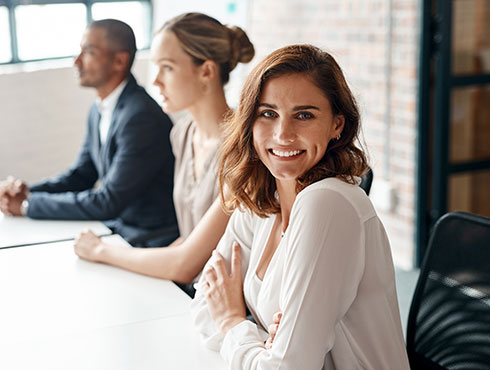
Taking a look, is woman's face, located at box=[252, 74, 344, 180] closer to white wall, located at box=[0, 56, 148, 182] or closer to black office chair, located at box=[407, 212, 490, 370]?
black office chair, located at box=[407, 212, 490, 370]

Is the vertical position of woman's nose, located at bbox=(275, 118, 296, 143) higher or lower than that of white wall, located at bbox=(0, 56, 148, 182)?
higher

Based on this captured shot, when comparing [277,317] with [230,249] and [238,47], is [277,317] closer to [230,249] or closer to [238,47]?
[230,249]

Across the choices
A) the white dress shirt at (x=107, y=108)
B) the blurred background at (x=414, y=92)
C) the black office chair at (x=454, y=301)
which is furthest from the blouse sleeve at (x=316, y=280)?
the blurred background at (x=414, y=92)

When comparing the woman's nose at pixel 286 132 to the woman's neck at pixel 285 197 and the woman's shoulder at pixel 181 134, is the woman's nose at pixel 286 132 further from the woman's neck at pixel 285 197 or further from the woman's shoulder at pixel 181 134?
the woman's shoulder at pixel 181 134

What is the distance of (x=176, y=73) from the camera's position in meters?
2.40

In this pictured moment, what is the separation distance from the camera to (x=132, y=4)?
559 cm

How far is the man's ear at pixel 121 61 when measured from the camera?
2902 mm

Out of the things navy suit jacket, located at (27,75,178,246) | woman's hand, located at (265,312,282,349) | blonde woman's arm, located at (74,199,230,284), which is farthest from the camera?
navy suit jacket, located at (27,75,178,246)

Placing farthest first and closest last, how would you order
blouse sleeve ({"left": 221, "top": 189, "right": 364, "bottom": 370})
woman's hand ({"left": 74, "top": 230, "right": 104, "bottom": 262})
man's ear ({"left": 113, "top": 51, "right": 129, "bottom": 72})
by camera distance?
man's ear ({"left": 113, "top": 51, "right": 129, "bottom": 72}) → woman's hand ({"left": 74, "top": 230, "right": 104, "bottom": 262}) → blouse sleeve ({"left": 221, "top": 189, "right": 364, "bottom": 370})

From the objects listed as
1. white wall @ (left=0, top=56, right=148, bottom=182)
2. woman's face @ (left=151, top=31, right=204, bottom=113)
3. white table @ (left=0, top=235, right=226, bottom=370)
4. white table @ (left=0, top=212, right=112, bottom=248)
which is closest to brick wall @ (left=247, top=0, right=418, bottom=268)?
woman's face @ (left=151, top=31, right=204, bottom=113)

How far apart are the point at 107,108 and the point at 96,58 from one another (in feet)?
0.71

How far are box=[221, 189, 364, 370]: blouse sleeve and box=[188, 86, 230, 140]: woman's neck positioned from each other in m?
1.06

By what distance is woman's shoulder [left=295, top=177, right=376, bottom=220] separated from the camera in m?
1.38

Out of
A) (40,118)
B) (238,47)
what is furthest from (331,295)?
(40,118)
